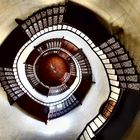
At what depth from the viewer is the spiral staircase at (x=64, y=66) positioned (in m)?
4.64

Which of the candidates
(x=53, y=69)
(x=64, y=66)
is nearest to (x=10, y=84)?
(x=64, y=66)

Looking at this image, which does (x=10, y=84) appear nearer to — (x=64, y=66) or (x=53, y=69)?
(x=64, y=66)

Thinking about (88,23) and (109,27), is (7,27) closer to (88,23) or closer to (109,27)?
(88,23)

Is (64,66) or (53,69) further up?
(64,66)

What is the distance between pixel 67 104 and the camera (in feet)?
26.0

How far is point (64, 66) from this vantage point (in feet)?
35.1

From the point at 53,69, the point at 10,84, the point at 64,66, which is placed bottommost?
the point at 10,84

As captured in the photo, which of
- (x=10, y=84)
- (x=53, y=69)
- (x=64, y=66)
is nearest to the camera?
(x=10, y=84)

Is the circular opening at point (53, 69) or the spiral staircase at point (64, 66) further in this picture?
the circular opening at point (53, 69)

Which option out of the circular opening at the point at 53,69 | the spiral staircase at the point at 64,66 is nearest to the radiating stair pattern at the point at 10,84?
the spiral staircase at the point at 64,66

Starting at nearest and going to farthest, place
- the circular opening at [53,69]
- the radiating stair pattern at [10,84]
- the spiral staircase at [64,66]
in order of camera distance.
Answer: the spiral staircase at [64,66], the radiating stair pattern at [10,84], the circular opening at [53,69]

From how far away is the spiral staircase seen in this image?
4645mm

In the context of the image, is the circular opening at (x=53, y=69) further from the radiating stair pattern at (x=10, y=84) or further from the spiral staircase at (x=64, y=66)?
the radiating stair pattern at (x=10, y=84)

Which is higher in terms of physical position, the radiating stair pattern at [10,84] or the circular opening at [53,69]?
the circular opening at [53,69]
